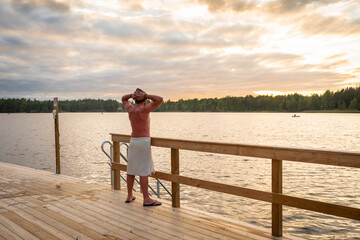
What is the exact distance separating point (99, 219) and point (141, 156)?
3.93 ft

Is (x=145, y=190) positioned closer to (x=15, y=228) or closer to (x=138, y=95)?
(x=138, y=95)

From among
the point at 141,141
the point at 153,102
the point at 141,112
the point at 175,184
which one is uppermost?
the point at 153,102

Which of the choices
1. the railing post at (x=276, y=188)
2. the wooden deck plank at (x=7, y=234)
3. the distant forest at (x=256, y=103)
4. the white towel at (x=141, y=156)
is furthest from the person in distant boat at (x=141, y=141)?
the distant forest at (x=256, y=103)

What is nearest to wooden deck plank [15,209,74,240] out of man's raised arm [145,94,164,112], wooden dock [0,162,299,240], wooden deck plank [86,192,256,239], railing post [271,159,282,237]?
wooden dock [0,162,299,240]

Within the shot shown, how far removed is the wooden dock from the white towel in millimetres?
643

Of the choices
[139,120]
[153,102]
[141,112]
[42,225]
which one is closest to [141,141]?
[139,120]

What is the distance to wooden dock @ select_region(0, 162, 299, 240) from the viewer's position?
3742mm

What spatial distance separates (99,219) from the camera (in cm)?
436

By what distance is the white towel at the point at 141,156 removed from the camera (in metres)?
4.91

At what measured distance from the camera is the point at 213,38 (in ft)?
163

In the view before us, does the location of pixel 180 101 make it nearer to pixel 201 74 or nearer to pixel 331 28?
pixel 201 74

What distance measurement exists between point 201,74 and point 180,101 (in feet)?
235

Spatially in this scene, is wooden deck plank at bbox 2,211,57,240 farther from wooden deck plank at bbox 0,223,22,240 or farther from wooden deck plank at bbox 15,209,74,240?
wooden deck plank at bbox 0,223,22,240

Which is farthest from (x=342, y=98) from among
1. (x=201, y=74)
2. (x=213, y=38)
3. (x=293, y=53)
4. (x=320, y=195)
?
(x=320, y=195)
